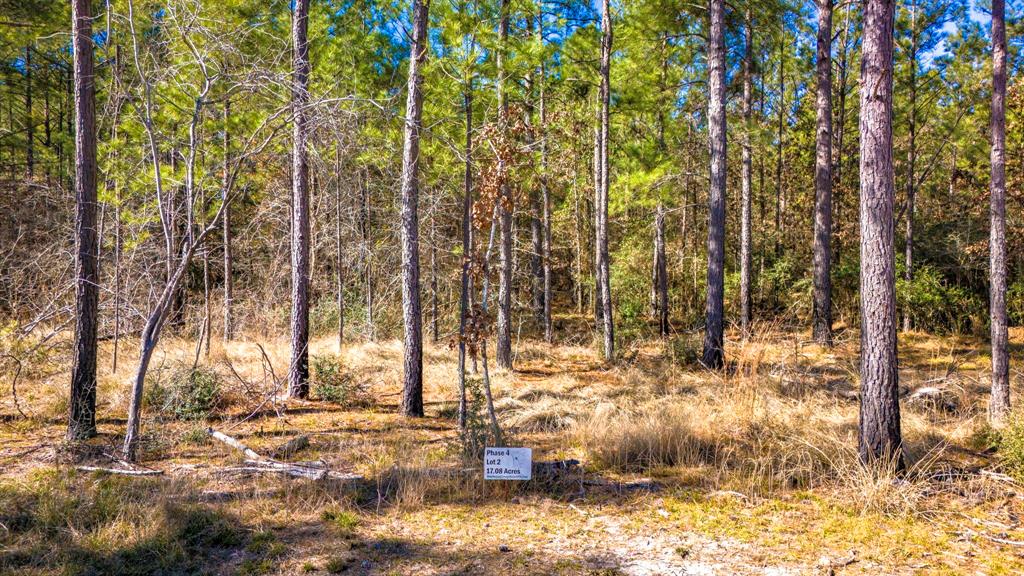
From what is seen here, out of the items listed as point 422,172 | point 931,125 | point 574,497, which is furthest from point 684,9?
Answer: point 574,497

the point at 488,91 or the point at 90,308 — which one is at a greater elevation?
the point at 488,91

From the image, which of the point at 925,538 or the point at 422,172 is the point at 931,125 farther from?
the point at 925,538

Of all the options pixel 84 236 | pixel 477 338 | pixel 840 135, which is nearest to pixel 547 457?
pixel 477 338

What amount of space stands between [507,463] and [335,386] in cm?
456

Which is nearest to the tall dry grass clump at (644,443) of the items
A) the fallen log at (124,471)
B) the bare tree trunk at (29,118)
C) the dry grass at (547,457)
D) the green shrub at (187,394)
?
the dry grass at (547,457)

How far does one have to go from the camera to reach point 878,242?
4883 mm

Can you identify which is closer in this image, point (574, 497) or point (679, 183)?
point (574, 497)

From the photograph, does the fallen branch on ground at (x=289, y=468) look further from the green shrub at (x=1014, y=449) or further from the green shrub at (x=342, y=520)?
the green shrub at (x=1014, y=449)

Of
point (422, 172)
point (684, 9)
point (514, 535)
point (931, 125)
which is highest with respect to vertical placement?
point (684, 9)

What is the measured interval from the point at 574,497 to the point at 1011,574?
9.78 ft

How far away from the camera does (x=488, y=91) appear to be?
10352mm

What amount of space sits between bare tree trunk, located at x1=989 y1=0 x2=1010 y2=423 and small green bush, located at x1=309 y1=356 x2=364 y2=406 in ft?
26.6

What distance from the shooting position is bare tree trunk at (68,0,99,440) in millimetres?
6293

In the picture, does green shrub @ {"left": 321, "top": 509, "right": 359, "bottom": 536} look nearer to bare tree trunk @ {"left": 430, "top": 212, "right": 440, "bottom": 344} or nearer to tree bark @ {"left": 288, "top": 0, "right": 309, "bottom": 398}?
tree bark @ {"left": 288, "top": 0, "right": 309, "bottom": 398}
